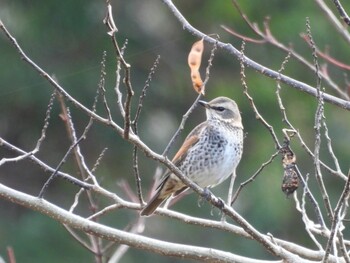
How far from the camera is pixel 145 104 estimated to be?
12961 millimetres

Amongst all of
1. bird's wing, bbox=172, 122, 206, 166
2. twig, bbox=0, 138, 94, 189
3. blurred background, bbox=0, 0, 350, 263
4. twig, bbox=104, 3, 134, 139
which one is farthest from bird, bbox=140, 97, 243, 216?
blurred background, bbox=0, 0, 350, 263

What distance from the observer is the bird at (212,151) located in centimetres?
570

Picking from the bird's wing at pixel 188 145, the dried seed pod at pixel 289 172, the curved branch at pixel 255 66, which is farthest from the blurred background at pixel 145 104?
the dried seed pod at pixel 289 172

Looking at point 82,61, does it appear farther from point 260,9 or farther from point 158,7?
point 260,9

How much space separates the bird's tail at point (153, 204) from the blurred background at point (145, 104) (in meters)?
6.10

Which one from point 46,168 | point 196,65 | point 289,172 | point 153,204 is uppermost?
point 196,65

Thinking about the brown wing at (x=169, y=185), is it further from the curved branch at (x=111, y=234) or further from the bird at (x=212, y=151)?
the curved branch at (x=111, y=234)

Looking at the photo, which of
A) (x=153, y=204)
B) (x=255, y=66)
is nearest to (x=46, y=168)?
(x=255, y=66)

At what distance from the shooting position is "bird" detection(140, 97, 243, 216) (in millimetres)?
5703

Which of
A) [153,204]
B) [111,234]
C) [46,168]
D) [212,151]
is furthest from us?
[212,151]

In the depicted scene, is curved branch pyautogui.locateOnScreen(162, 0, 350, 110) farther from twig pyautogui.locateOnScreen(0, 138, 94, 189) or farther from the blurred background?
the blurred background

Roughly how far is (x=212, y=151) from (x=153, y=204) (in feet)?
2.26

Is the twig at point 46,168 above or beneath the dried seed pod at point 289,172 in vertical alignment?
beneath

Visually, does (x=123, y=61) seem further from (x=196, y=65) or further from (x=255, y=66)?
(x=255, y=66)
